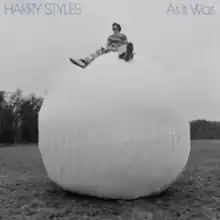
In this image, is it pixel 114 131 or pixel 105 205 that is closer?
pixel 114 131

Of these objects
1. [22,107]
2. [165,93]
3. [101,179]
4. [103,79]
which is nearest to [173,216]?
[101,179]

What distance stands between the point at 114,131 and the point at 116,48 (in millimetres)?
2040

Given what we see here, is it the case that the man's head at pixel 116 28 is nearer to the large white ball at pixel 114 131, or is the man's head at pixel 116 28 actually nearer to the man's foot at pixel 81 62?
the large white ball at pixel 114 131

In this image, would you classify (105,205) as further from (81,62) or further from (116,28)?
(116,28)

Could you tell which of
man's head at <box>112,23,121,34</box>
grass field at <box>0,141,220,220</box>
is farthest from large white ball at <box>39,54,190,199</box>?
man's head at <box>112,23,121,34</box>

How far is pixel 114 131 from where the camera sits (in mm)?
5812

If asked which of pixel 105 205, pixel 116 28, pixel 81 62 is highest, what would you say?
pixel 116 28

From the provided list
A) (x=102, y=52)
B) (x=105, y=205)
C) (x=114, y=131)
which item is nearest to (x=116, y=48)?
(x=102, y=52)

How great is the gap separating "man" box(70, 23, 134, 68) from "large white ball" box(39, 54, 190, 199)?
14cm

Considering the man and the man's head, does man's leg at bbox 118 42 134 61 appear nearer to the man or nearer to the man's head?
the man

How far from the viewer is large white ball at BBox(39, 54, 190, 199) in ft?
19.2

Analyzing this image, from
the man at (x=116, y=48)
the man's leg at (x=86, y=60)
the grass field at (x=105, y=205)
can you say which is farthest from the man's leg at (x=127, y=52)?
the grass field at (x=105, y=205)

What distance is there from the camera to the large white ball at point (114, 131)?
19.2 feet

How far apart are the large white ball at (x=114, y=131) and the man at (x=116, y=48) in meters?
0.14
